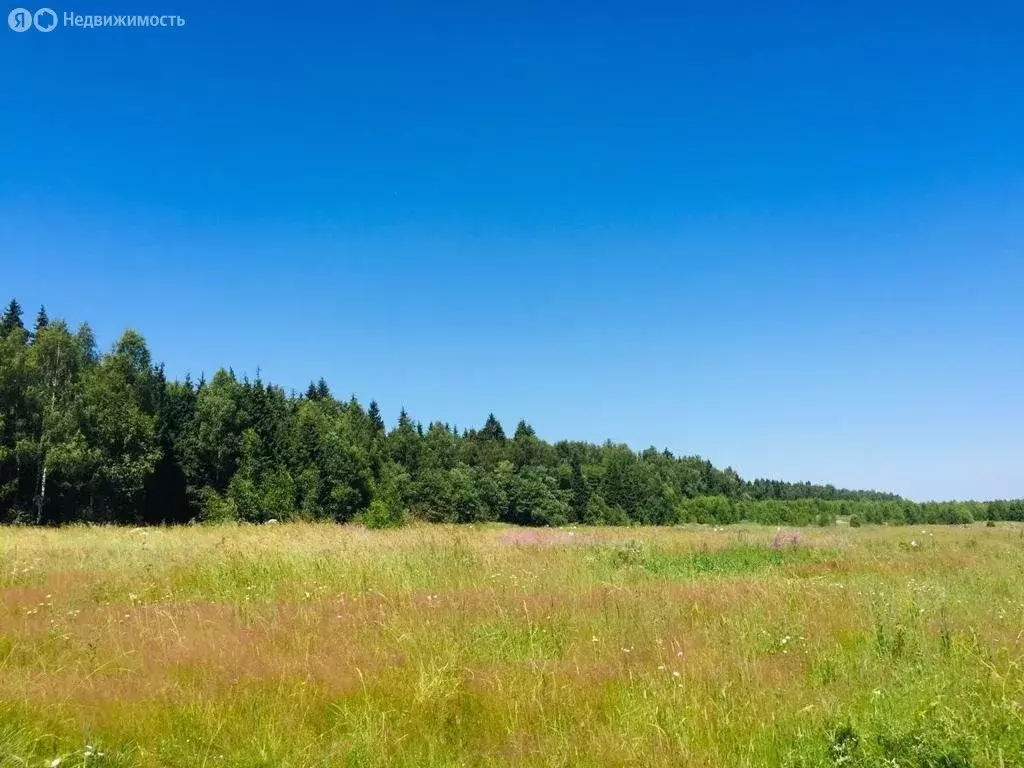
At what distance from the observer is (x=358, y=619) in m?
7.00

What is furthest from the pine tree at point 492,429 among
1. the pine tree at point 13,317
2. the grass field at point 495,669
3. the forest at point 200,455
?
the grass field at point 495,669

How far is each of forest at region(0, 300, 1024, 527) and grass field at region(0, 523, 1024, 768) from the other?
47.2 ft

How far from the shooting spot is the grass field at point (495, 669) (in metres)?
4.02

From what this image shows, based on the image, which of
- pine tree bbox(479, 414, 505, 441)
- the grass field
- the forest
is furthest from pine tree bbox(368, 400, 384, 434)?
the grass field

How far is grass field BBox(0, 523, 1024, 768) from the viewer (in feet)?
13.2

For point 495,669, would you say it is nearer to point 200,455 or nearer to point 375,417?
point 200,455

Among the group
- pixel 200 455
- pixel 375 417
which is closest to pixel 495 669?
pixel 200 455

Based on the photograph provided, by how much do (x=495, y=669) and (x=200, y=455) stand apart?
53717 millimetres

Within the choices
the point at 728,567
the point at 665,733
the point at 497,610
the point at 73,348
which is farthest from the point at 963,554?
the point at 73,348

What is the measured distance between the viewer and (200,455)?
2072 inches

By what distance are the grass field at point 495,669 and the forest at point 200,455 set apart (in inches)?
566

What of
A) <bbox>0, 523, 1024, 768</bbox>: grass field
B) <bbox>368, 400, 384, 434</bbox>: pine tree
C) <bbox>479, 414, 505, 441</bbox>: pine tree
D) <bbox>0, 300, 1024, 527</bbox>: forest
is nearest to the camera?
<bbox>0, 523, 1024, 768</bbox>: grass field

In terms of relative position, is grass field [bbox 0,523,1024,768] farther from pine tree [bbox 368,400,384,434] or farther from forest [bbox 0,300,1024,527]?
pine tree [bbox 368,400,384,434]

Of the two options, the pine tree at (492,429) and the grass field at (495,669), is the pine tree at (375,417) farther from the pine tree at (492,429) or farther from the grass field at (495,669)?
the grass field at (495,669)
